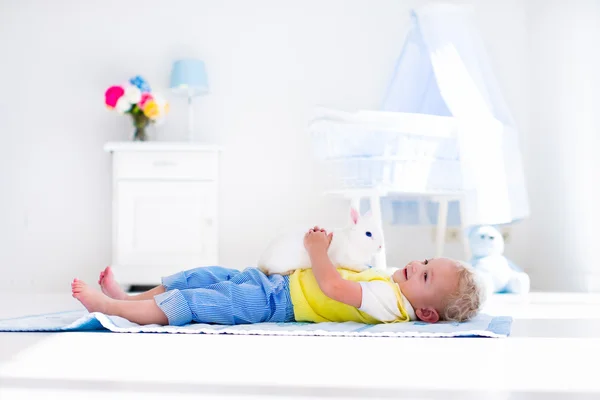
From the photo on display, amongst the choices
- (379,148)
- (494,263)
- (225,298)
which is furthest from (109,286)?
(494,263)

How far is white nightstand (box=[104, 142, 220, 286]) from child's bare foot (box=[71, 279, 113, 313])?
2.06 meters

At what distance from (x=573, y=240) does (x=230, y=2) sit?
2.30 m

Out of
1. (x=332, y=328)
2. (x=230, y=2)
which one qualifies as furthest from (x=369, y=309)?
(x=230, y=2)

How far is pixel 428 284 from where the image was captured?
6.40ft

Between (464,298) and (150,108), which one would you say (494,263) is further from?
(150,108)

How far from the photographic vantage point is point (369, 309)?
196 cm

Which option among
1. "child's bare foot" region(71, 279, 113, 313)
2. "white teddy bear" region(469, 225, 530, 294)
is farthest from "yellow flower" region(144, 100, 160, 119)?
"child's bare foot" region(71, 279, 113, 313)

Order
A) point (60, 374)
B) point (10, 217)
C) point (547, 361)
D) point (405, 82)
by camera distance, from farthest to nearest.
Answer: point (10, 217), point (405, 82), point (547, 361), point (60, 374)

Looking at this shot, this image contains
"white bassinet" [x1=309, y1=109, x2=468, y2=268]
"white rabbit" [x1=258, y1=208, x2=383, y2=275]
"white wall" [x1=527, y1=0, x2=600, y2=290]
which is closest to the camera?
"white rabbit" [x1=258, y1=208, x2=383, y2=275]

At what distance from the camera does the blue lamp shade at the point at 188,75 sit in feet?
14.1

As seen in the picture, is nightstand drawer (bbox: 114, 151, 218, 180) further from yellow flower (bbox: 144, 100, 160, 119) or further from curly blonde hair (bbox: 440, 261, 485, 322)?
curly blonde hair (bbox: 440, 261, 485, 322)

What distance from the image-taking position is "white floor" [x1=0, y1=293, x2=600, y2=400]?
3.92ft

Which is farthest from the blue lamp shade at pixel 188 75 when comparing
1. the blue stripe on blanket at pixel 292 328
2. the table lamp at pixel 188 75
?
the blue stripe on blanket at pixel 292 328

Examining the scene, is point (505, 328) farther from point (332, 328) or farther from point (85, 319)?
point (85, 319)
